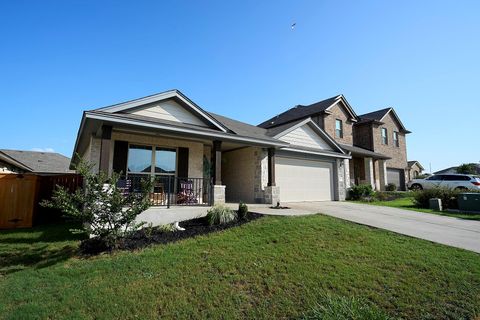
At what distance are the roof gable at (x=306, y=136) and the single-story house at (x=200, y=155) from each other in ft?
0.18

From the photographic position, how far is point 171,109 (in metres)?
10.7

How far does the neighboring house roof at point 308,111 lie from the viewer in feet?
71.3

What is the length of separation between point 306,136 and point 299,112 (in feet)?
29.3

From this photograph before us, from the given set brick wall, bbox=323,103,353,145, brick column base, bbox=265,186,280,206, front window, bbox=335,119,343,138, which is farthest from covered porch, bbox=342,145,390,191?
brick column base, bbox=265,186,280,206

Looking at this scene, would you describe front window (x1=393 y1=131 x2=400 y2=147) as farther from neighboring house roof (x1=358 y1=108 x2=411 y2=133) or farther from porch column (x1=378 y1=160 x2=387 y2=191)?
porch column (x1=378 y1=160 x2=387 y2=191)

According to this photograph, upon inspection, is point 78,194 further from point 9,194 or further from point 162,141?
point 162,141

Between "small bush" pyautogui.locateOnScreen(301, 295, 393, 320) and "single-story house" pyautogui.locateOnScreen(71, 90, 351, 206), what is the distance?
5.89m

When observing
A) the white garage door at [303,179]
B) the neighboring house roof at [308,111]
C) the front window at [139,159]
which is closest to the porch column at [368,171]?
the neighboring house roof at [308,111]

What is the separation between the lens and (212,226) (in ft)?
25.2

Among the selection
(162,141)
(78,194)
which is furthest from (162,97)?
(78,194)

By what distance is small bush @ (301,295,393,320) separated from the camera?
3750mm

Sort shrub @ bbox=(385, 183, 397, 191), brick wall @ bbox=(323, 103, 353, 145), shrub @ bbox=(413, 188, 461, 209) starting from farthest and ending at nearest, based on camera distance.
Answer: shrub @ bbox=(385, 183, 397, 191) < brick wall @ bbox=(323, 103, 353, 145) < shrub @ bbox=(413, 188, 461, 209)

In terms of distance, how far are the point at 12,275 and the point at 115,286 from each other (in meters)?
2.09

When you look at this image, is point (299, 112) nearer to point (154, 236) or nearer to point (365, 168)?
point (365, 168)
